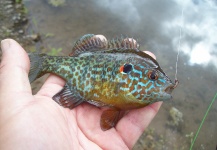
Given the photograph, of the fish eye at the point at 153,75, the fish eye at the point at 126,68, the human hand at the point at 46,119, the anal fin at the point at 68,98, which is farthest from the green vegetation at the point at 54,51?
the fish eye at the point at 153,75

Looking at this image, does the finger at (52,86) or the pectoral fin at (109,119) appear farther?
the finger at (52,86)

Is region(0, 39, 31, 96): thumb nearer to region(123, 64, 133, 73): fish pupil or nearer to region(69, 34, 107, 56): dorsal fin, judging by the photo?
region(69, 34, 107, 56): dorsal fin

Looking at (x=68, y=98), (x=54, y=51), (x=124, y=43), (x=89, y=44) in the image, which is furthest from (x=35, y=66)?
(x=54, y=51)

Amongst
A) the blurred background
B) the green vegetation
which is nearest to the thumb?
the blurred background

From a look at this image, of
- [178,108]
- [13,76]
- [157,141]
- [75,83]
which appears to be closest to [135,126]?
[75,83]

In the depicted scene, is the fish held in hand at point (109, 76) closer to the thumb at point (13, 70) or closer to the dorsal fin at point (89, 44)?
the dorsal fin at point (89, 44)

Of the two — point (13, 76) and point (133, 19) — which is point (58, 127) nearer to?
point (13, 76)

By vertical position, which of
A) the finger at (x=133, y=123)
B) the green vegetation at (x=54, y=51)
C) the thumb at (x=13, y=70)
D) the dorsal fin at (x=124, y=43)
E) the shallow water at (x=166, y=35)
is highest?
the dorsal fin at (x=124, y=43)
